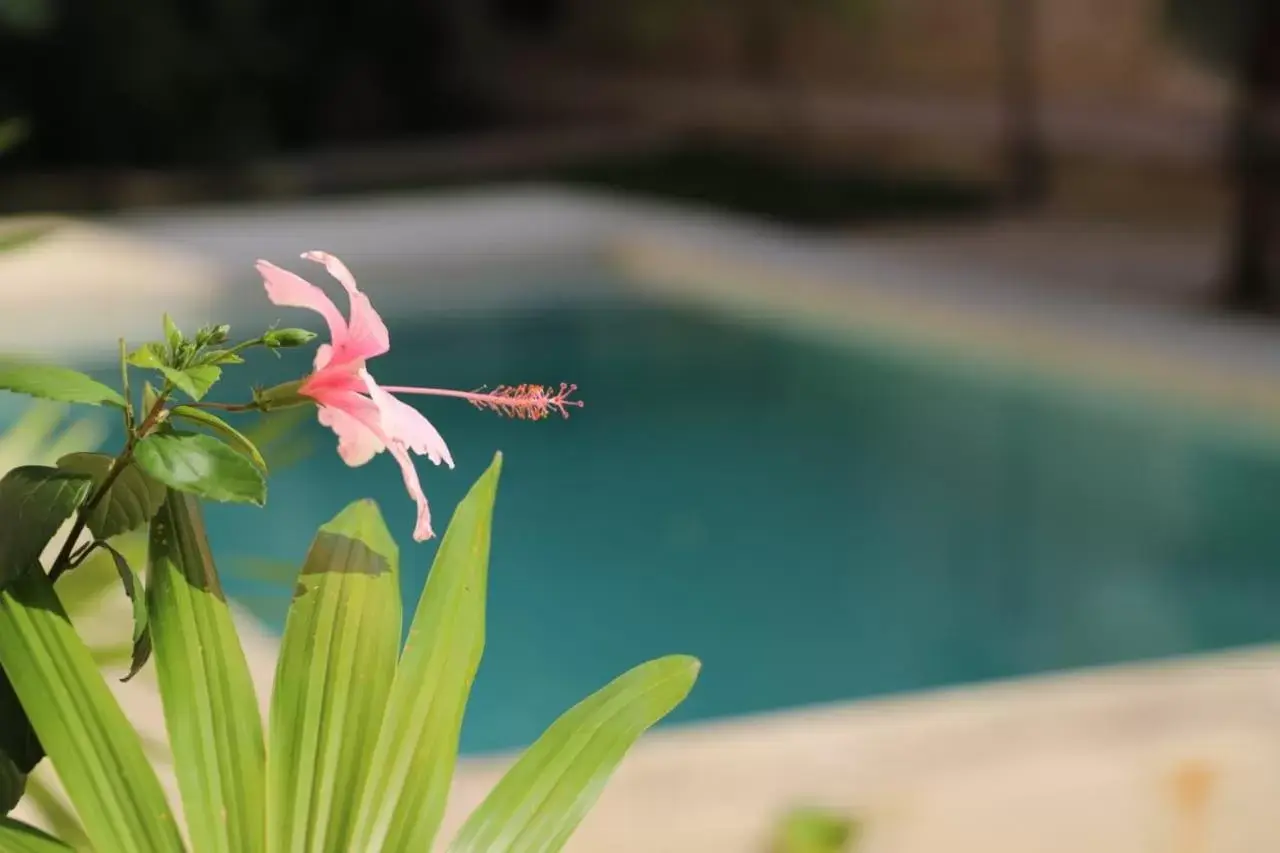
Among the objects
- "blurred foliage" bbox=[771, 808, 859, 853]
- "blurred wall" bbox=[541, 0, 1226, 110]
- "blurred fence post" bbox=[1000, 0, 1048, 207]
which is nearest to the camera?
"blurred foliage" bbox=[771, 808, 859, 853]

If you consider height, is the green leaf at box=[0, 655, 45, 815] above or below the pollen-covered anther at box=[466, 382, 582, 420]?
below

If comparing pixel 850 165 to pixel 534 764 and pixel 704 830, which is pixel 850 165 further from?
pixel 534 764

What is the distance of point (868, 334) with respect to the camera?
5.17m

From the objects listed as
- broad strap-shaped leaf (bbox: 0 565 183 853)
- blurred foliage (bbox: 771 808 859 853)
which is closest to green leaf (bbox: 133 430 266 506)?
broad strap-shaped leaf (bbox: 0 565 183 853)

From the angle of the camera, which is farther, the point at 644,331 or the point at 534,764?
the point at 644,331

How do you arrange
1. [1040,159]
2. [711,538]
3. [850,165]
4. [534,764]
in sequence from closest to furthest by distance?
[534,764], [711,538], [1040,159], [850,165]

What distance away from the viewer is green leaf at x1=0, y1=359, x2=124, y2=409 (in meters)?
0.70

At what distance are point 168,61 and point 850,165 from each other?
4138 millimetres

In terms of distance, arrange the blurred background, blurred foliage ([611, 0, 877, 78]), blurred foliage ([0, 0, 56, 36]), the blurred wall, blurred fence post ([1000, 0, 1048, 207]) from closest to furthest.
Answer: the blurred background → blurred foliage ([0, 0, 56, 36]) → blurred fence post ([1000, 0, 1048, 207]) → blurred foliage ([611, 0, 877, 78]) → the blurred wall

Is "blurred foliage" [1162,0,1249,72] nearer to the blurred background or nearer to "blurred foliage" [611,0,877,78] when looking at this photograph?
the blurred background

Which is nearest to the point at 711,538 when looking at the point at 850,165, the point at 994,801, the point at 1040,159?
the point at 994,801

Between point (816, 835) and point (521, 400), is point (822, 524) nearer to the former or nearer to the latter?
point (816, 835)

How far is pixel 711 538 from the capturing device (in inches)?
136

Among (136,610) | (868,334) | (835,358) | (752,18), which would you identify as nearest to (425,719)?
(136,610)
